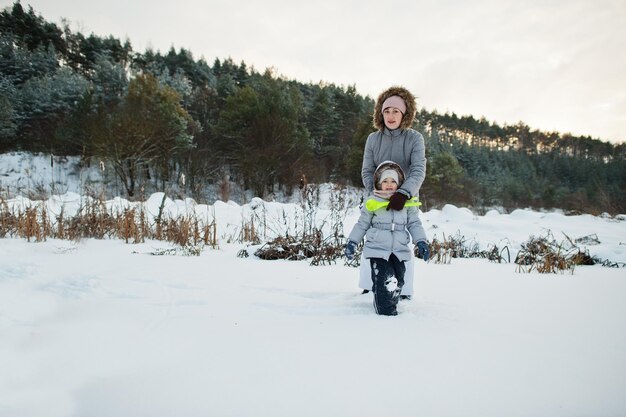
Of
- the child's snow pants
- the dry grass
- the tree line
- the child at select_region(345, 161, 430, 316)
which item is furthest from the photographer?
the tree line

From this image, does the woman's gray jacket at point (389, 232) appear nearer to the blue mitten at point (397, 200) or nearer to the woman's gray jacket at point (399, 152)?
the blue mitten at point (397, 200)

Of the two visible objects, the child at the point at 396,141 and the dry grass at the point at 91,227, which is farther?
the dry grass at the point at 91,227

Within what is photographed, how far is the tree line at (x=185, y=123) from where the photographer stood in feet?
67.9

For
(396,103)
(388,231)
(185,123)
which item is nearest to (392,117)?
(396,103)

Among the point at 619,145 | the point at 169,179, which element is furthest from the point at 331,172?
the point at 619,145

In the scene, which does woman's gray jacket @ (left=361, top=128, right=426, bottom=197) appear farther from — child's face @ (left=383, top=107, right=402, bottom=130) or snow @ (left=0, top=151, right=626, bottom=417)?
snow @ (left=0, top=151, right=626, bottom=417)

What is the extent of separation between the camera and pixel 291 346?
1.37 metres

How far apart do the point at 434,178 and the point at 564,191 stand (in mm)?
20920

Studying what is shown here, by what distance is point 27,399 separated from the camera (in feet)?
3.30

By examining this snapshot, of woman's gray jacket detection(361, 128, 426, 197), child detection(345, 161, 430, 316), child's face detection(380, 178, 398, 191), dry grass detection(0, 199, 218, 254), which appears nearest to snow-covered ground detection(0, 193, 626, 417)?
child detection(345, 161, 430, 316)

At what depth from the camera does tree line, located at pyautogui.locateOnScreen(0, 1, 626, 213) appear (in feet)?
67.9

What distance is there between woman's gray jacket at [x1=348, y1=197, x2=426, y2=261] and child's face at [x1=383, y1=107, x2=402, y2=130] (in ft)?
1.82

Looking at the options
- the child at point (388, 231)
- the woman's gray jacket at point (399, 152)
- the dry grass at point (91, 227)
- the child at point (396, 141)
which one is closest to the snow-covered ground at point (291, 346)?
the child at point (388, 231)

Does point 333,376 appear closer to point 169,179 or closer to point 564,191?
point 169,179
